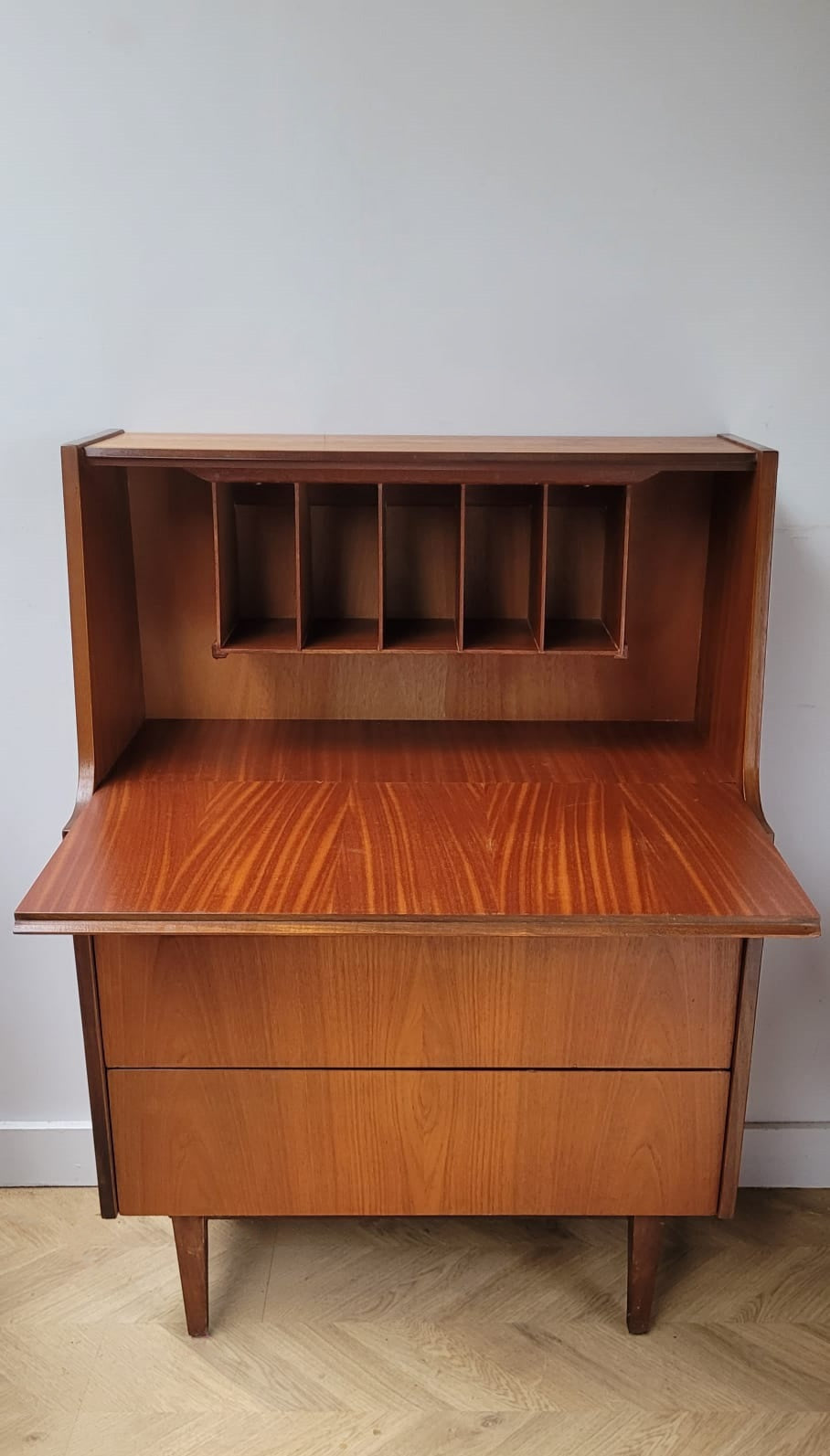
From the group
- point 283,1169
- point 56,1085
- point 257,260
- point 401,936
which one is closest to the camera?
point 401,936

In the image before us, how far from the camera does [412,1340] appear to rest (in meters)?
1.76

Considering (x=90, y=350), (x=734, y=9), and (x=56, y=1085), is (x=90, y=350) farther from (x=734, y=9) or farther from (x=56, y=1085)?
(x=56, y=1085)

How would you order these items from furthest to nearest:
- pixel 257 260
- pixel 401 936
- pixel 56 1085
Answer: pixel 56 1085 < pixel 257 260 < pixel 401 936

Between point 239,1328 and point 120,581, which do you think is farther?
point 239,1328

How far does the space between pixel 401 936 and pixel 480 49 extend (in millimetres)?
1241

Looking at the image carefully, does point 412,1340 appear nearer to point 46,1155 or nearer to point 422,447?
point 46,1155

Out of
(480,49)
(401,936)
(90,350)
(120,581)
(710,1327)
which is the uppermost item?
(480,49)

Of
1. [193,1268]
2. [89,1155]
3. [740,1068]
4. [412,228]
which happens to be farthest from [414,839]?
[89,1155]

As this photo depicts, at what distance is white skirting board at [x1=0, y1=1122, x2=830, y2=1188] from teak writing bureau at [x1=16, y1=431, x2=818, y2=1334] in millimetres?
463

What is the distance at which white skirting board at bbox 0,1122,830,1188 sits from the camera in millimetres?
2080

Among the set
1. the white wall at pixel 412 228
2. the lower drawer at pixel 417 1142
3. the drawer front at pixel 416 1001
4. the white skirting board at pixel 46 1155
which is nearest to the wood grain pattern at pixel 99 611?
the white wall at pixel 412 228

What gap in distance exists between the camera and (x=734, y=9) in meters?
1.58

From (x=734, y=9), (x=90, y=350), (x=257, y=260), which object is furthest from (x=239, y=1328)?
(x=734, y=9)

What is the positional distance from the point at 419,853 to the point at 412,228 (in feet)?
3.04
